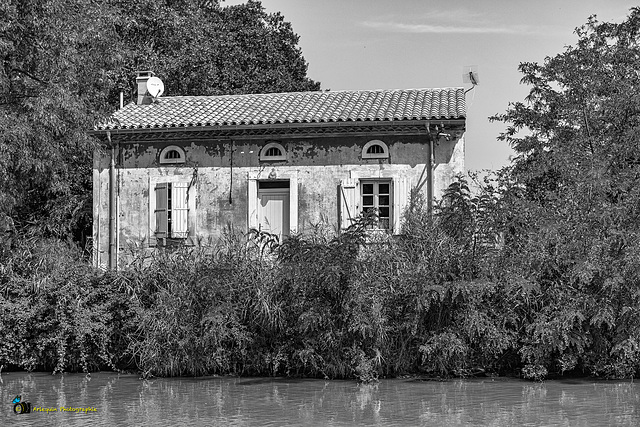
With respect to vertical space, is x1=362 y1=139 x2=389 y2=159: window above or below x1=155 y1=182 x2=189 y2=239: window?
above

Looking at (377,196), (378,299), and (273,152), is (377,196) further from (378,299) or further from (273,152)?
(378,299)

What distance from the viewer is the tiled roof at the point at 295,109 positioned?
2136cm

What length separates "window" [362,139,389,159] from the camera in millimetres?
21438

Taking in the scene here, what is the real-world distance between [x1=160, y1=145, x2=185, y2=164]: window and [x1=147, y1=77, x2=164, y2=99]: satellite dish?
3.31 meters

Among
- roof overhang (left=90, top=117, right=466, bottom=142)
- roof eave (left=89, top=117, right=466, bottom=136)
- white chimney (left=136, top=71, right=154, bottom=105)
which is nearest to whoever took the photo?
roof eave (left=89, top=117, right=466, bottom=136)

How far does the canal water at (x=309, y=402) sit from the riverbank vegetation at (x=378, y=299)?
19.0 inches

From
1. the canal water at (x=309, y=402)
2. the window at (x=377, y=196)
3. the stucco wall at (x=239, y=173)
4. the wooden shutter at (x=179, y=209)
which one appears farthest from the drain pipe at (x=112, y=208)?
the window at (x=377, y=196)

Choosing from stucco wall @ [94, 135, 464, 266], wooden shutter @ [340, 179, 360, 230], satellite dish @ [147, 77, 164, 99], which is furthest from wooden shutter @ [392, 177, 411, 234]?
satellite dish @ [147, 77, 164, 99]

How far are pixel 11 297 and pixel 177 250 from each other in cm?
345

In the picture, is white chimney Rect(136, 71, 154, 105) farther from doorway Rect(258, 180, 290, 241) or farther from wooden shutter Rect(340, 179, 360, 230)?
wooden shutter Rect(340, 179, 360, 230)

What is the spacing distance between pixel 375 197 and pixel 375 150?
119cm

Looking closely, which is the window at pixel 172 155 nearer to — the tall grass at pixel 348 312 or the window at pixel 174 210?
the window at pixel 174 210

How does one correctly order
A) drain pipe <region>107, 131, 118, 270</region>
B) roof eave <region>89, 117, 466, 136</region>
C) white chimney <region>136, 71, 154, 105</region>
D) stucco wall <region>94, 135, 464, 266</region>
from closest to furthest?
roof eave <region>89, 117, 466, 136</region>, stucco wall <region>94, 135, 464, 266</region>, drain pipe <region>107, 131, 118, 270</region>, white chimney <region>136, 71, 154, 105</region>

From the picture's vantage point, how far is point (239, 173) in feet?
72.5
